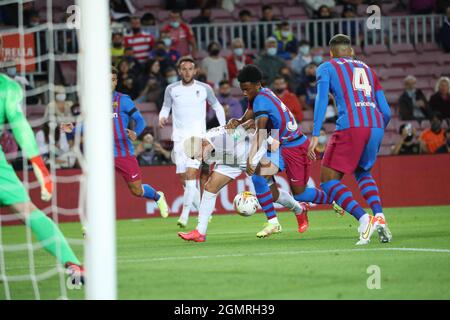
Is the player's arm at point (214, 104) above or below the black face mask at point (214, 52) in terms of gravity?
below

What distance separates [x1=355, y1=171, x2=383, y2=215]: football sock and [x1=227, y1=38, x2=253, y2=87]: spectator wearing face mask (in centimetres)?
918

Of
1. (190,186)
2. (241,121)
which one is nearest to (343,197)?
(241,121)

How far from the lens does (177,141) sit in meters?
14.3

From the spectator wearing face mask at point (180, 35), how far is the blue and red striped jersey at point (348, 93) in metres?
9.44

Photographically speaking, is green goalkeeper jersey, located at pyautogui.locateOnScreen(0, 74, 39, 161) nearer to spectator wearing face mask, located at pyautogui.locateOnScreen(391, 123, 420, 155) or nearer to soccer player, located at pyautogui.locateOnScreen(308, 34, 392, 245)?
soccer player, located at pyautogui.locateOnScreen(308, 34, 392, 245)

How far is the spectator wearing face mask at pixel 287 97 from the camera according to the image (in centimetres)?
1728

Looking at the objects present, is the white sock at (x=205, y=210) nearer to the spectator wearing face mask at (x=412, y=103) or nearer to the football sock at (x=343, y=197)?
the football sock at (x=343, y=197)

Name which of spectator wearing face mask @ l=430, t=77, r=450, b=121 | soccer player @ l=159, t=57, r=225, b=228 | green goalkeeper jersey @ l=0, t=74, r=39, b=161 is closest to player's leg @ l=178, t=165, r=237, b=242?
soccer player @ l=159, t=57, r=225, b=228

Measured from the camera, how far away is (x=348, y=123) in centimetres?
953

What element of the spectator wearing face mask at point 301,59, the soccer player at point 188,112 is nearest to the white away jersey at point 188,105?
the soccer player at point 188,112

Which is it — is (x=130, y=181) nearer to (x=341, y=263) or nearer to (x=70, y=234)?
(x=70, y=234)
